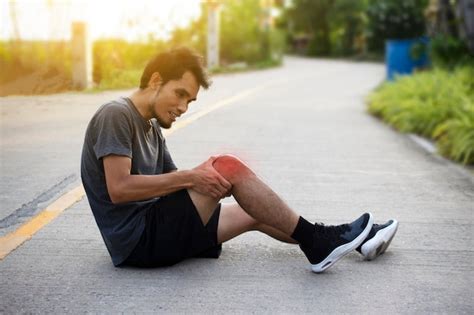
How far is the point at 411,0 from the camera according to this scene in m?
45.0

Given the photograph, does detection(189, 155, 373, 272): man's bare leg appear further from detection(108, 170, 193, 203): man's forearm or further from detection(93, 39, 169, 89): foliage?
detection(93, 39, 169, 89): foliage

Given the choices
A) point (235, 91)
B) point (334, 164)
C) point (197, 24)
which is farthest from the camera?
point (197, 24)

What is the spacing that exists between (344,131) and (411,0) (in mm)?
35850

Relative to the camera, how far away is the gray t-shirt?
13.0 ft

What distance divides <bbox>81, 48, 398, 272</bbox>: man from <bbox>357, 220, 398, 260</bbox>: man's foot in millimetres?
132

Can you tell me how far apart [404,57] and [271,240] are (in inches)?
726

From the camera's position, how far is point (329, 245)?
4250 millimetres

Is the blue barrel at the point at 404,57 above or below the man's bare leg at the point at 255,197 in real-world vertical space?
below

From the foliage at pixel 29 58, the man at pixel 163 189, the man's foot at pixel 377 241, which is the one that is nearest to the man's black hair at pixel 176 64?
the man at pixel 163 189

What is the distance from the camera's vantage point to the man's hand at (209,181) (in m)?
4.06

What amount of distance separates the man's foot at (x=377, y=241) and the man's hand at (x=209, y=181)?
0.93 metres

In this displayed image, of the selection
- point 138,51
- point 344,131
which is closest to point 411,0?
point 138,51

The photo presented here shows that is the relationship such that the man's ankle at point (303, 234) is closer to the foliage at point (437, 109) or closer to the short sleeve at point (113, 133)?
the short sleeve at point (113, 133)

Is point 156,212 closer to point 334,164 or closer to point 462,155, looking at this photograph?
point 334,164
